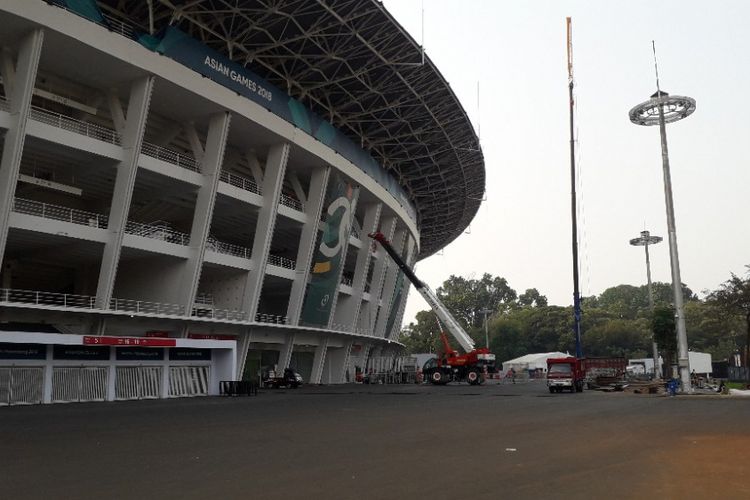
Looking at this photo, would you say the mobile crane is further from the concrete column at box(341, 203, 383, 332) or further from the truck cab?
the truck cab

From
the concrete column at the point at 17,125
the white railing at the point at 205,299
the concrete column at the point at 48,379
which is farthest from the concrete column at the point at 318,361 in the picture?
the concrete column at the point at 17,125

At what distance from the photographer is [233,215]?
137ft

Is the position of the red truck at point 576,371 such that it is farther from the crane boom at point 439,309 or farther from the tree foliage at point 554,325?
the tree foliage at point 554,325

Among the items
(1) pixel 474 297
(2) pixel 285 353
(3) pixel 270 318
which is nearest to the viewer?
(3) pixel 270 318

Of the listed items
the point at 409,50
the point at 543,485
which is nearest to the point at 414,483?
the point at 543,485

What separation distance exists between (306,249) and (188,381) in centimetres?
1312

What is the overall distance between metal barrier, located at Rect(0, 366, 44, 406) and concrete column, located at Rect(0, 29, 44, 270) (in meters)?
5.10

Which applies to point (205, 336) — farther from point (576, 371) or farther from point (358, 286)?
point (576, 371)

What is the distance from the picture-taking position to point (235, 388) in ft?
111

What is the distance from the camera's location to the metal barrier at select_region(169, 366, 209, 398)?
32.7 meters

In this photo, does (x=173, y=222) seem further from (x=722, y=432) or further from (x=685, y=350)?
(x=722, y=432)

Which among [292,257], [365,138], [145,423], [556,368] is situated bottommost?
[145,423]

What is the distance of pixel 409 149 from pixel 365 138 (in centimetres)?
509

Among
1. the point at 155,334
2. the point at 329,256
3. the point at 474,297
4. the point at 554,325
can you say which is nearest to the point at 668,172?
the point at 329,256
